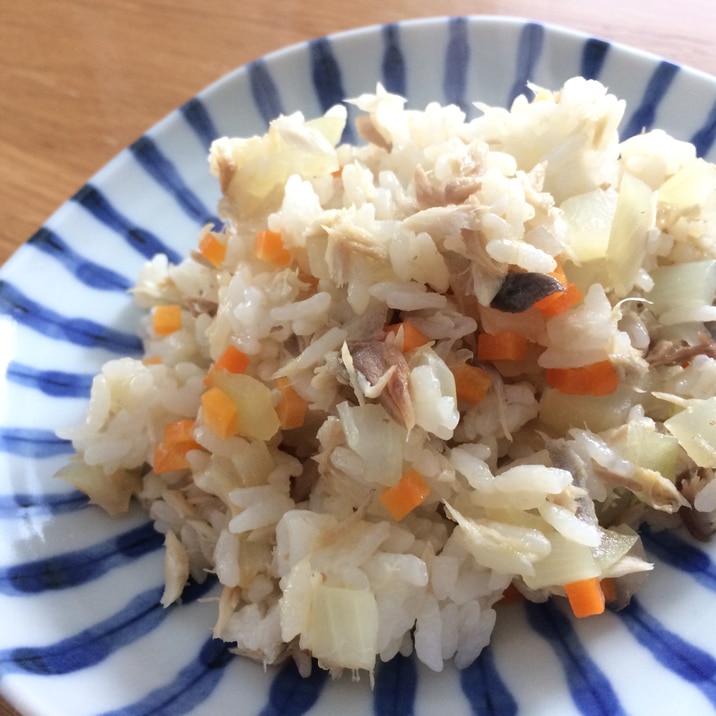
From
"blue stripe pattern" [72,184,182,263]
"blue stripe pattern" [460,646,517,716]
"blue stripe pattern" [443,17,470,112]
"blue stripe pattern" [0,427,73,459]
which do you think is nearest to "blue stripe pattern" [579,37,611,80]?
"blue stripe pattern" [443,17,470,112]

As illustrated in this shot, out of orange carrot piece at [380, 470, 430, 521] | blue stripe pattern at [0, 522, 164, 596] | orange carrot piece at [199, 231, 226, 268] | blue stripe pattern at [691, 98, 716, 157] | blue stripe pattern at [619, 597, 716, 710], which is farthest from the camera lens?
blue stripe pattern at [691, 98, 716, 157]

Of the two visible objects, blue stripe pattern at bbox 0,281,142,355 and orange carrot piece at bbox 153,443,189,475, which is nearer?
orange carrot piece at bbox 153,443,189,475

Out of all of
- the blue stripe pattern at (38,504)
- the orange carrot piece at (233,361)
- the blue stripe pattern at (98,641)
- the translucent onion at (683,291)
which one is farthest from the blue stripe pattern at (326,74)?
the blue stripe pattern at (98,641)

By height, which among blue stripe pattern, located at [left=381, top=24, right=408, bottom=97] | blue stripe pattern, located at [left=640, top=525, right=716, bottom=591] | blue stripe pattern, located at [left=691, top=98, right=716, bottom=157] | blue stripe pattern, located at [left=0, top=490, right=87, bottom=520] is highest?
blue stripe pattern, located at [left=691, top=98, right=716, bottom=157]

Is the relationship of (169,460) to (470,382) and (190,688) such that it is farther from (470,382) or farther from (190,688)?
(470,382)

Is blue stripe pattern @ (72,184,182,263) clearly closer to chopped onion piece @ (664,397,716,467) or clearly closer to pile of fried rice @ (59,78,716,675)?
pile of fried rice @ (59,78,716,675)

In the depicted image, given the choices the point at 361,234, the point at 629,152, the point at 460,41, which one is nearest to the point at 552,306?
the point at 361,234

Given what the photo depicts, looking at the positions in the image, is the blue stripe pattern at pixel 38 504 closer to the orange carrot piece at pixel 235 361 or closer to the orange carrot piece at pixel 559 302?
the orange carrot piece at pixel 235 361

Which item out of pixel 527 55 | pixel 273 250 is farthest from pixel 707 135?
pixel 273 250
